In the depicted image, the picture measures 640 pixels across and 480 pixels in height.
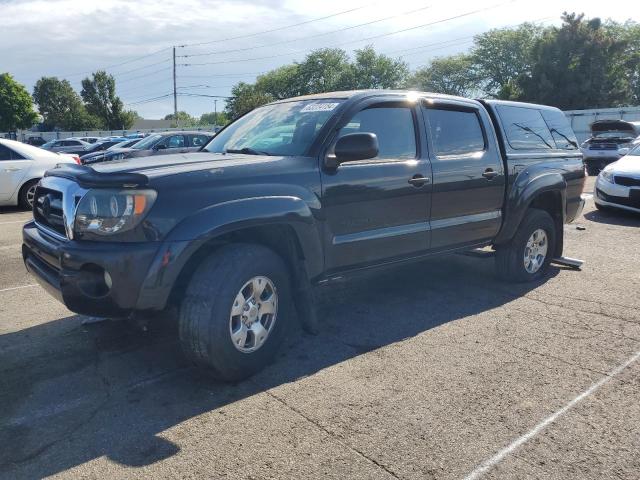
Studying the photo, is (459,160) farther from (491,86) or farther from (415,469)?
(491,86)

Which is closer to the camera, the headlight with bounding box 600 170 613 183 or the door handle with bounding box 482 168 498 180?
the door handle with bounding box 482 168 498 180

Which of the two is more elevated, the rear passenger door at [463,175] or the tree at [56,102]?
the tree at [56,102]

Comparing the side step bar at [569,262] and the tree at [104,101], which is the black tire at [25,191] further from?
the tree at [104,101]

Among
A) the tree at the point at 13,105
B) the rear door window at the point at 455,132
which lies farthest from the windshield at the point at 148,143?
the tree at the point at 13,105

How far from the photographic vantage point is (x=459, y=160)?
5.04m

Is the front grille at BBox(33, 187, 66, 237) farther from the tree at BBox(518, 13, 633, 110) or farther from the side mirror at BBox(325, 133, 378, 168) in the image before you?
the tree at BBox(518, 13, 633, 110)

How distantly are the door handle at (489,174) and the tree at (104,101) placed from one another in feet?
234

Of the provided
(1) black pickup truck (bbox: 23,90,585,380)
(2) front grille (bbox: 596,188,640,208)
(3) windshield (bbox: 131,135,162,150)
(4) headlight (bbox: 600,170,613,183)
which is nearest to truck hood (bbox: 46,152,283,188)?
(1) black pickup truck (bbox: 23,90,585,380)

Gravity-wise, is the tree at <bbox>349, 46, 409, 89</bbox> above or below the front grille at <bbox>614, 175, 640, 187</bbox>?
above

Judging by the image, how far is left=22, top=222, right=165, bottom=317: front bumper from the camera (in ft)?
10.5

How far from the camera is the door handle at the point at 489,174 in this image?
5283mm

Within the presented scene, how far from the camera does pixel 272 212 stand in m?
3.64

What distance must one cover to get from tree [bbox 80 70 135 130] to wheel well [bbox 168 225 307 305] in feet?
237

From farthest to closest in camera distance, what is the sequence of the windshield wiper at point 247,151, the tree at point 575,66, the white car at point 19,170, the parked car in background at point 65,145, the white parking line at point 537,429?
the tree at point 575,66 → the parked car in background at point 65,145 → the white car at point 19,170 → the windshield wiper at point 247,151 → the white parking line at point 537,429
